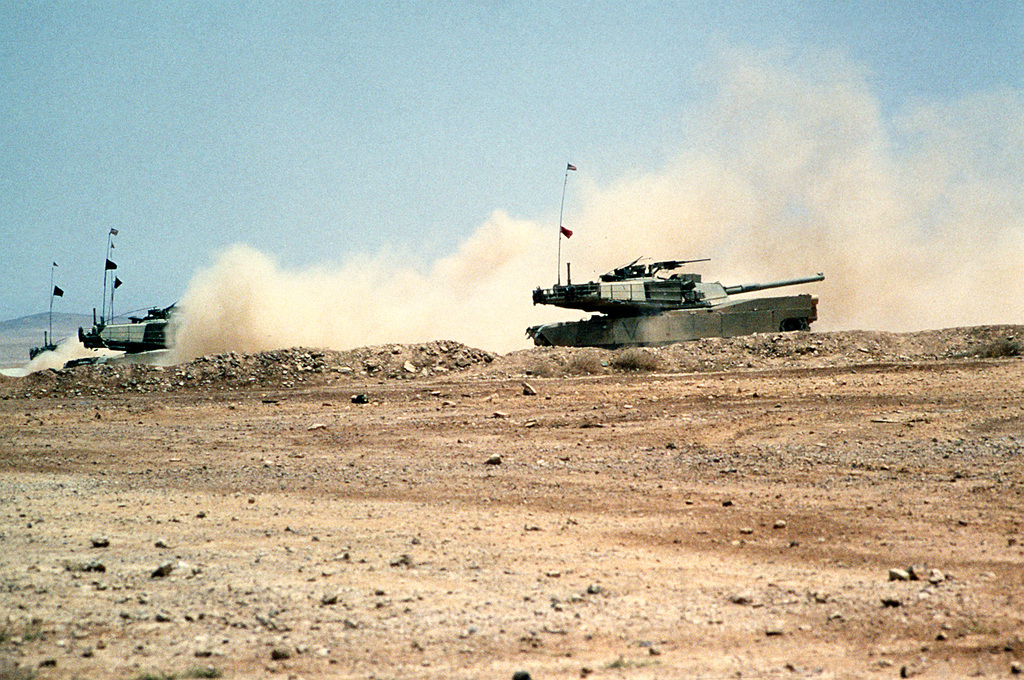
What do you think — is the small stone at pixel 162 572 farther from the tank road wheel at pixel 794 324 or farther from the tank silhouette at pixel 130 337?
the tank silhouette at pixel 130 337

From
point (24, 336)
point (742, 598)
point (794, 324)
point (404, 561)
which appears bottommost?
point (742, 598)

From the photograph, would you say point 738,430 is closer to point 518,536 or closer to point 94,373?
point 518,536

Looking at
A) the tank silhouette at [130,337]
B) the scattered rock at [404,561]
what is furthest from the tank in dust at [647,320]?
the scattered rock at [404,561]

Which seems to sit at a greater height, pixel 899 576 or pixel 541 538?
pixel 541 538

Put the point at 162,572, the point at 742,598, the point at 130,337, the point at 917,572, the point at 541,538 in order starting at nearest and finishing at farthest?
the point at 742,598
the point at 917,572
the point at 162,572
the point at 541,538
the point at 130,337

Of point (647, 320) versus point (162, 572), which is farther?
point (647, 320)

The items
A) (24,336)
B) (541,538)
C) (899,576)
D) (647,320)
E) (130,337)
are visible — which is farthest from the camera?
(24,336)

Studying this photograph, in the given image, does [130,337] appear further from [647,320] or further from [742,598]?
[742,598]

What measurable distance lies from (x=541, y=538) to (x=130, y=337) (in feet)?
112

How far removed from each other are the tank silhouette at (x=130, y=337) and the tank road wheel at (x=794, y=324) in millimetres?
Answer: 22040

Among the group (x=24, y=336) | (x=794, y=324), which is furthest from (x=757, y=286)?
(x=24, y=336)

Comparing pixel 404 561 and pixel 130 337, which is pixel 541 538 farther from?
pixel 130 337

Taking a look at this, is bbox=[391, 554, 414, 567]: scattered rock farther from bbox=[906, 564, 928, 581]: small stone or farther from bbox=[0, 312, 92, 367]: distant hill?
bbox=[0, 312, 92, 367]: distant hill

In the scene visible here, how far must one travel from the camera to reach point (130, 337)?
131 ft
